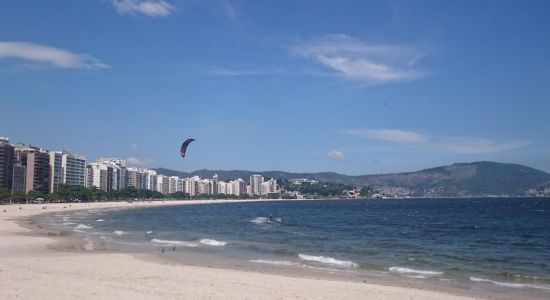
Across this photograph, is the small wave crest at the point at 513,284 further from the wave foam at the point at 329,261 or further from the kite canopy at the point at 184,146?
the kite canopy at the point at 184,146

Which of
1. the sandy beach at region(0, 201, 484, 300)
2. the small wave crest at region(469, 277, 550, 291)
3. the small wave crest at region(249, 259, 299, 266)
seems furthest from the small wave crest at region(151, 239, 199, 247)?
the small wave crest at region(469, 277, 550, 291)

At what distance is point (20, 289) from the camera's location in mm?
13000

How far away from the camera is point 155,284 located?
1516 cm

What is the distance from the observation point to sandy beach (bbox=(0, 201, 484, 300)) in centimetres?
1321

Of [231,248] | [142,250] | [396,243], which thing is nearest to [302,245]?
[231,248]

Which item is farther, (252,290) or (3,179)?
(3,179)

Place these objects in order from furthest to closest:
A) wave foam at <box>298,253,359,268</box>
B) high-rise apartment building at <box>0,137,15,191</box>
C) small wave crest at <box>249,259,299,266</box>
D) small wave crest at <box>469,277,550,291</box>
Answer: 1. high-rise apartment building at <box>0,137,15,191</box>
2. wave foam at <box>298,253,359,268</box>
3. small wave crest at <box>249,259,299,266</box>
4. small wave crest at <box>469,277,550,291</box>

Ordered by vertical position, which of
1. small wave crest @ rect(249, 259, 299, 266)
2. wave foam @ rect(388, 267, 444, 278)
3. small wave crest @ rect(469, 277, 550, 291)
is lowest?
small wave crest @ rect(469, 277, 550, 291)

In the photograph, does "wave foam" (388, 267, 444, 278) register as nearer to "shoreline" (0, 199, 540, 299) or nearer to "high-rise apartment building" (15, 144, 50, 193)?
"shoreline" (0, 199, 540, 299)

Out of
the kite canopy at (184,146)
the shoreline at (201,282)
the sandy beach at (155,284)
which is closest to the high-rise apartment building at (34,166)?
the kite canopy at (184,146)

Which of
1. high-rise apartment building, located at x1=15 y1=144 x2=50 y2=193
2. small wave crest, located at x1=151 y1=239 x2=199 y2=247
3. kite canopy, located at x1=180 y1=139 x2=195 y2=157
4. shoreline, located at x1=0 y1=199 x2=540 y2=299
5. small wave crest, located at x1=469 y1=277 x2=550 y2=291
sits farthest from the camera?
high-rise apartment building, located at x1=15 y1=144 x2=50 y2=193

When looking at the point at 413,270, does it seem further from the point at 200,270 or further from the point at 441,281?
the point at 200,270

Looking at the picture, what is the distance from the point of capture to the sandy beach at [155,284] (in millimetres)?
13211

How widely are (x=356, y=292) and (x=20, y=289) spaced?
9096 millimetres
